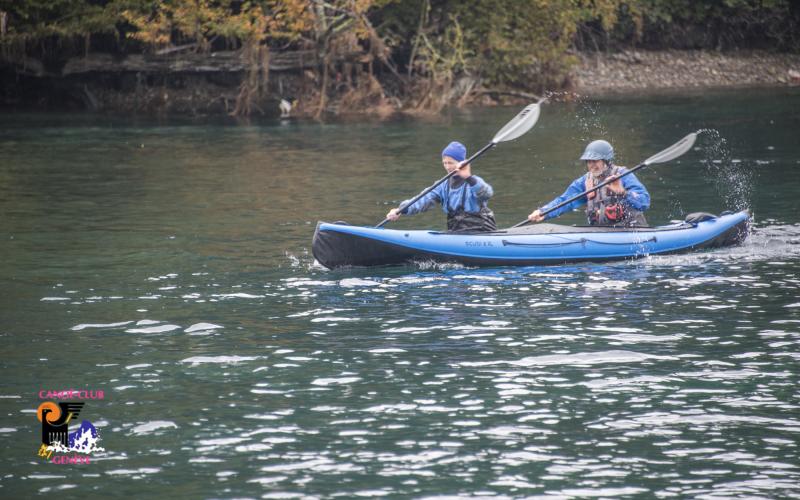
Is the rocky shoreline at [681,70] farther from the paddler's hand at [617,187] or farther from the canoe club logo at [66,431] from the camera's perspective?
the canoe club logo at [66,431]

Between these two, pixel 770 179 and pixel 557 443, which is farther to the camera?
pixel 770 179

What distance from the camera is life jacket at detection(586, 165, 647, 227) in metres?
13.2

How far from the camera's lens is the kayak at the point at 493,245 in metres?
12.2

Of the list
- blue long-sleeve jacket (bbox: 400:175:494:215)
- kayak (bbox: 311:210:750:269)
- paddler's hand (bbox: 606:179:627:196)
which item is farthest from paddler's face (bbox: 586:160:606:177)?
blue long-sleeve jacket (bbox: 400:175:494:215)

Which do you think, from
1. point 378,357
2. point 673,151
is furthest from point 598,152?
point 378,357

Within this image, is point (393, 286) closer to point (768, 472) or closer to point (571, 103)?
point (768, 472)

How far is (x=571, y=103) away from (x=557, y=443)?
27664mm

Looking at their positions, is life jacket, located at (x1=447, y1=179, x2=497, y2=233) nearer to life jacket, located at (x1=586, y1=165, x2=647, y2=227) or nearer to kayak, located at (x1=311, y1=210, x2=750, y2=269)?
kayak, located at (x1=311, y1=210, x2=750, y2=269)

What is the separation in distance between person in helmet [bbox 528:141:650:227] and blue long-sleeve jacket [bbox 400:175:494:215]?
0.87m

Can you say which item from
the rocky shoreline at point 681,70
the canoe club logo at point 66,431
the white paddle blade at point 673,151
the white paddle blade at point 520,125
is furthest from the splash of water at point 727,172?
the rocky shoreline at point 681,70

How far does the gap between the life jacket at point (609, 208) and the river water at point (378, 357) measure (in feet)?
2.55

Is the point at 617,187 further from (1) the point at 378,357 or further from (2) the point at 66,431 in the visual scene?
(2) the point at 66,431

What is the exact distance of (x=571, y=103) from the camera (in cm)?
3403

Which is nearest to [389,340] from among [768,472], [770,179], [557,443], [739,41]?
[557,443]
